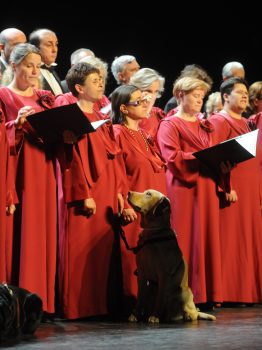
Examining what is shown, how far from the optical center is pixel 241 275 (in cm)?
658

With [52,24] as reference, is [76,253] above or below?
below

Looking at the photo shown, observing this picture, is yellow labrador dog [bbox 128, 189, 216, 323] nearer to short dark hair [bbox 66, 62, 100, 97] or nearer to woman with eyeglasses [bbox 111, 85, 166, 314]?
woman with eyeglasses [bbox 111, 85, 166, 314]

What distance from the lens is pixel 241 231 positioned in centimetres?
664

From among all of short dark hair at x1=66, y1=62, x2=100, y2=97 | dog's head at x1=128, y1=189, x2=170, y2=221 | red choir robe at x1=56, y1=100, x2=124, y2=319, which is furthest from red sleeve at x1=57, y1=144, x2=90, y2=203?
short dark hair at x1=66, y1=62, x2=100, y2=97

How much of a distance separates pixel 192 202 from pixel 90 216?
1083 millimetres

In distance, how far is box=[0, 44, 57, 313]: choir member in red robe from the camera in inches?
207

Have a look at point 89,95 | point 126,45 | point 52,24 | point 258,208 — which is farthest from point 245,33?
point 89,95

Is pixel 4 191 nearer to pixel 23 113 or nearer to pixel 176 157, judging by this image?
pixel 23 113

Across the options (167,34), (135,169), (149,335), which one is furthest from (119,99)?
(167,34)

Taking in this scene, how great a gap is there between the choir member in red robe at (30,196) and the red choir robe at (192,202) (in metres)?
1.22

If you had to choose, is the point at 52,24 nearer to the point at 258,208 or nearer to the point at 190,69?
the point at 190,69

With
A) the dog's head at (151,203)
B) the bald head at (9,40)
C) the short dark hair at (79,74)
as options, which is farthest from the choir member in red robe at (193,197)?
the bald head at (9,40)

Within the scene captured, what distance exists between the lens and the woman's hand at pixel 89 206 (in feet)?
17.9

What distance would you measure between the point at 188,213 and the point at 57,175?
124 cm
